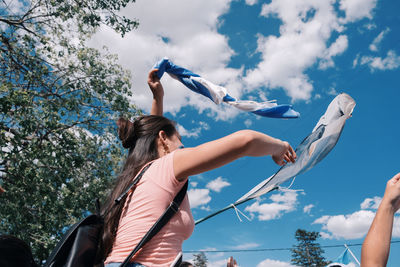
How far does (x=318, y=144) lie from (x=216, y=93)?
29.8 inches

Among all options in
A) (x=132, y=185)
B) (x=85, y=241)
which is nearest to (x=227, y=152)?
(x=132, y=185)

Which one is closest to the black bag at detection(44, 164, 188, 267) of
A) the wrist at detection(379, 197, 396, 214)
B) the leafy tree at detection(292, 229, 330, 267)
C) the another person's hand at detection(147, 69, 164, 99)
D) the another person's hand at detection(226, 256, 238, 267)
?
the another person's hand at detection(226, 256, 238, 267)

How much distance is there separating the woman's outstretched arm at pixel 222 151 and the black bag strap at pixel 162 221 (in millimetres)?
68

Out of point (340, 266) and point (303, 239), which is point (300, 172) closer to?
point (340, 266)

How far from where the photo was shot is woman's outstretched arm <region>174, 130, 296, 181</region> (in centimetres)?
105

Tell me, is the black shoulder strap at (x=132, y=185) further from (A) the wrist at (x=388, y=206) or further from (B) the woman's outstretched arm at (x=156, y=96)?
(A) the wrist at (x=388, y=206)

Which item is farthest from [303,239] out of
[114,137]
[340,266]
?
[340,266]

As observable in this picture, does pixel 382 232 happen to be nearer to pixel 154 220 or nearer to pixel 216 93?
pixel 154 220

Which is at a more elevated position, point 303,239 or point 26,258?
point 303,239

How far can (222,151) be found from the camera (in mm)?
1048

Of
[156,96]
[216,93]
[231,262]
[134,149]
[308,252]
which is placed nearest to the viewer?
[134,149]

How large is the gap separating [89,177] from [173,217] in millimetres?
7488

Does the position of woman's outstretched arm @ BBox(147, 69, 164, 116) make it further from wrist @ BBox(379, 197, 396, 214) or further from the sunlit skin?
wrist @ BBox(379, 197, 396, 214)

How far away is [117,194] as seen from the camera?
132 centimetres
